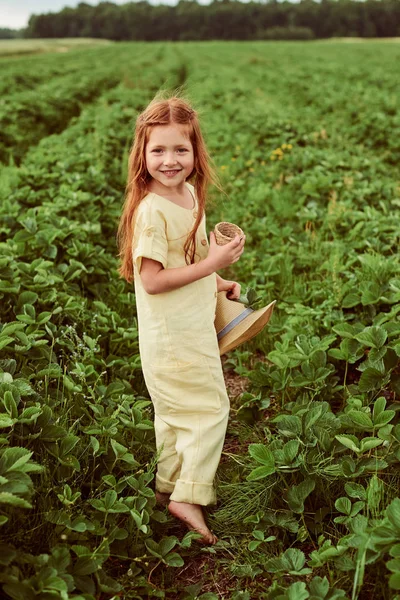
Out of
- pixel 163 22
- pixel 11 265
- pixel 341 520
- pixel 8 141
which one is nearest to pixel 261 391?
Result: pixel 341 520

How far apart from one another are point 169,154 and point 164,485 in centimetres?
135

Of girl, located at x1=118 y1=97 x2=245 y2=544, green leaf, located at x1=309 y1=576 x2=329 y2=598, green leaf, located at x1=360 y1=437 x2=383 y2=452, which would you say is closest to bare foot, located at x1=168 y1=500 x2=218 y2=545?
girl, located at x1=118 y1=97 x2=245 y2=544

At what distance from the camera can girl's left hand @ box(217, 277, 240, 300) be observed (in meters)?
2.67

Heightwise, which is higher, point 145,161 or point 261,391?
point 145,161

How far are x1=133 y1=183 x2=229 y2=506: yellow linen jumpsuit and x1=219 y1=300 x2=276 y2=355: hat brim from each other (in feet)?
0.49

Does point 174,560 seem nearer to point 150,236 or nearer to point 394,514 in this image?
point 394,514

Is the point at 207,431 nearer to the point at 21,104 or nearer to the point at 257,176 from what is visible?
the point at 257,176

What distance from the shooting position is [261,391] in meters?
3.10

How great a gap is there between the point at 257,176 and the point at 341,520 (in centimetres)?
510

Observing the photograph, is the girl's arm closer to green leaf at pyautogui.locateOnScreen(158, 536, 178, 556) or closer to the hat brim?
the hat brim

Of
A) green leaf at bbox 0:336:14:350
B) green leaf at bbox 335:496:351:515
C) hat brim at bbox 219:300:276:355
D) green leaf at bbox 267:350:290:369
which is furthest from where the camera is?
green leaf at bbox 267:350:290:369

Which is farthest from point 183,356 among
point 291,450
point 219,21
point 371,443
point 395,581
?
point 219,21

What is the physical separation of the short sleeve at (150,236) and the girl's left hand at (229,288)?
18.2 inches

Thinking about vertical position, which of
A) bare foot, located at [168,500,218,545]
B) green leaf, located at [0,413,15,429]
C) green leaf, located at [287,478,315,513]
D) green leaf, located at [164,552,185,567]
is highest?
green leaf, located at [0,413,15,429]
